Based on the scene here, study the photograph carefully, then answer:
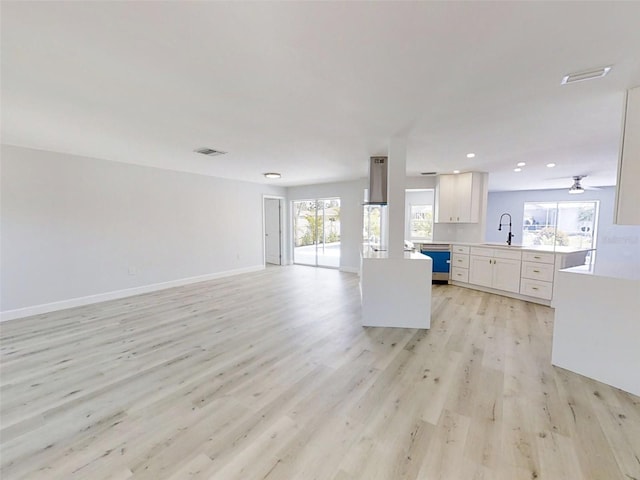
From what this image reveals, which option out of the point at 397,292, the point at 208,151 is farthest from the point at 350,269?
the point at 208,151

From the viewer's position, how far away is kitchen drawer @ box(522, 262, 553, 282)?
15.2ft

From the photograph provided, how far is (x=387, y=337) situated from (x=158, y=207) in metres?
5.01

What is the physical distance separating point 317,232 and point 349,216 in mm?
1344

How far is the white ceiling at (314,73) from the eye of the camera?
57.3 inches

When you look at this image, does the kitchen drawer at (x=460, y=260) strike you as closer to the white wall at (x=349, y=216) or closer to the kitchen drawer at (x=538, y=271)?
the kitchen drawer at (x=538, y=271)

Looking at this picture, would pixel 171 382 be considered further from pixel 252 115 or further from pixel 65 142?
pixel 65 142

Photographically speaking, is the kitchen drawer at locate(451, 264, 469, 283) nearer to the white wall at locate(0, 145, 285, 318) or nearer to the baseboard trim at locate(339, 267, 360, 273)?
the baseboard trim at locate(339, 267, 360, 273)

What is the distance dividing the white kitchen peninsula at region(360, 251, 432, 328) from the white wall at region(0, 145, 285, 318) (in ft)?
14.3

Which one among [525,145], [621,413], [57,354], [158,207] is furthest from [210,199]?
[621,413]

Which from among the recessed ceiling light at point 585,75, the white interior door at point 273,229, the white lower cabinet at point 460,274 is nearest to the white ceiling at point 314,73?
the recessed ceiling light at point 585,75

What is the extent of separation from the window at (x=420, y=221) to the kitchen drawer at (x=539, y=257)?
14.3 ft

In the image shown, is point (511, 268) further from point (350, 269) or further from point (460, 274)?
point (350, 269)

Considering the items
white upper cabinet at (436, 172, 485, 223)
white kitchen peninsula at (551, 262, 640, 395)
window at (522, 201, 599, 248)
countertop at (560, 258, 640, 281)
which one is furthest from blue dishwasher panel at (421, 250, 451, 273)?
white kitchen peninsula at (551, 262, 640, 395)

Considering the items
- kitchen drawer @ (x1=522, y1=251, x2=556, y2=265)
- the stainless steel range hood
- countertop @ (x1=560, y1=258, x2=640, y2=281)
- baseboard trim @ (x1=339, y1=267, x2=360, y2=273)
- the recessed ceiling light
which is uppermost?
the recessed ceiling light
